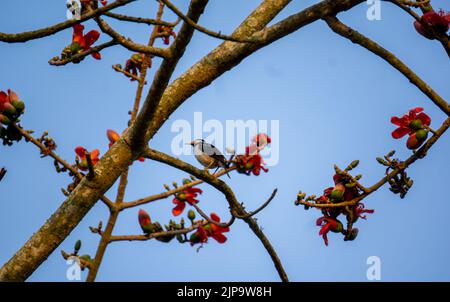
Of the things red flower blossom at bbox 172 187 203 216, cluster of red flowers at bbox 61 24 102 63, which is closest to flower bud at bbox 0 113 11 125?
cluster of red flowers at bbox 61 24 102 63

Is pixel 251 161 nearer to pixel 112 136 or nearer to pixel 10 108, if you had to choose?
pixel 112 136

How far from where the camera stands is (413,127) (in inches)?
129

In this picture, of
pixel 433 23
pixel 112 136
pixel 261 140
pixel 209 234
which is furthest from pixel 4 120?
pixel 433 23

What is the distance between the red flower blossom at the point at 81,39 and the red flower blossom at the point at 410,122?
190cm

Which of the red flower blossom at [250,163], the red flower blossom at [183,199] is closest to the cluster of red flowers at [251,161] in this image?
the red flower blossom at [250,163]

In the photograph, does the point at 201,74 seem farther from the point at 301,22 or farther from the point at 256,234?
the point at 256,234

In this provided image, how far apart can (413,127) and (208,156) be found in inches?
49.3

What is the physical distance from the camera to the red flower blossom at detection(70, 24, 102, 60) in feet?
11.6

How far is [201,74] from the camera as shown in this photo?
3180 mm

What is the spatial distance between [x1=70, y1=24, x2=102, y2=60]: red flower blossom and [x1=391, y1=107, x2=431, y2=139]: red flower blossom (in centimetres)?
190

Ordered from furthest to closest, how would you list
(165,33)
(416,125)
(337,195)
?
(165,33) → (416,125) → (337,195)
